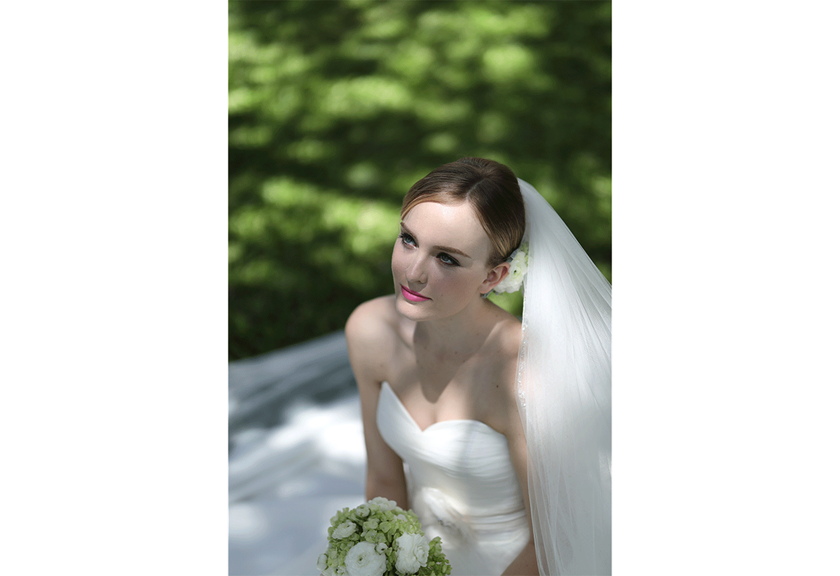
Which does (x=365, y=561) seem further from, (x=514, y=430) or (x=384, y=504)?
(x=514, y=430)

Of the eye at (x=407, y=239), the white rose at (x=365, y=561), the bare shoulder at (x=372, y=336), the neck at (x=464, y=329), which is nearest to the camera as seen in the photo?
the white rose at (x=365, y=561)

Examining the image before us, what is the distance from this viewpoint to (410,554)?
2014 millimetres

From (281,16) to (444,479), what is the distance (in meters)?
1.90

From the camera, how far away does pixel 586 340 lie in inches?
85.0

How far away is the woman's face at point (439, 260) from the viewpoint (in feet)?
6.69

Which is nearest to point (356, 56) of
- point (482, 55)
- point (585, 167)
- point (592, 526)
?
point (482, 55)

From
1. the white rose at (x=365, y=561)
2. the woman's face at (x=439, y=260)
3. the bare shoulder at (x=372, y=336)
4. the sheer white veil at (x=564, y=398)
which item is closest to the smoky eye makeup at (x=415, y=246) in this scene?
the woman's face at (x=439, y=260)

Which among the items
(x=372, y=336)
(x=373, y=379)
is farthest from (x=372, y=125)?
(x=373, y=379)

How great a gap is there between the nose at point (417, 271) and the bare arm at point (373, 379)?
43cm

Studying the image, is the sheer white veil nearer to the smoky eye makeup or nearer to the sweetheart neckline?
the sweetheart neckline

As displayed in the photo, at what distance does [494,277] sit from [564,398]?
17.1 inches

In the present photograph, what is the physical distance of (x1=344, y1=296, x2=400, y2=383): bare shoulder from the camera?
246 centimetres

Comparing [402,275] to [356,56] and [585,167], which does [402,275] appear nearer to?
[585,167]

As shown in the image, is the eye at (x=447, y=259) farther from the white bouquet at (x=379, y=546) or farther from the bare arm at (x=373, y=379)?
the white bouquet at (x=379, y=546)
